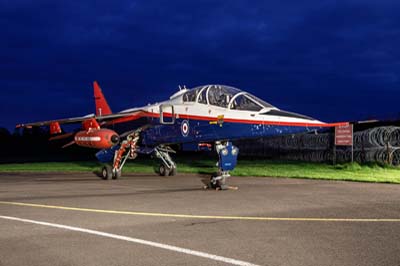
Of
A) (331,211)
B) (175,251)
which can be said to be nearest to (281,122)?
(331,211)

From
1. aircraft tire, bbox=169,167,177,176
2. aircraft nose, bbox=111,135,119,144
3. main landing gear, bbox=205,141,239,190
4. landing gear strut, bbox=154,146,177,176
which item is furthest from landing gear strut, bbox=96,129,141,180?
main landing gear, bbox=205,141,239,190

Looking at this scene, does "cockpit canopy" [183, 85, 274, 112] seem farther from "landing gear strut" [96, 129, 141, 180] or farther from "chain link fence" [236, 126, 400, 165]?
"landing gear strut" [96, 129, 141, 180]

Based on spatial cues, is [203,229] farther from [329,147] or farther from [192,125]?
[329,147]

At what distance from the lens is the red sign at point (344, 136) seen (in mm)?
22709

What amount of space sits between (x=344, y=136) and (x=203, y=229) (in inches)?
675

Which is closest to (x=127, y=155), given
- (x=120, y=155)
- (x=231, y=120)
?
(x=120, y=155)

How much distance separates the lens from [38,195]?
13.5 metres

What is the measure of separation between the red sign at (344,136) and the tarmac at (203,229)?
9965mm

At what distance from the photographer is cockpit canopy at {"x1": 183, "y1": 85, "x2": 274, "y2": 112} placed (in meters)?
15.0

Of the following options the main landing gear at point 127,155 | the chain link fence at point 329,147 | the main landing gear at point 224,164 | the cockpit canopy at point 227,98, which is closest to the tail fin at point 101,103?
the main landing gear at point 127,155

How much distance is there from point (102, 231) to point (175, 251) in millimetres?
1973

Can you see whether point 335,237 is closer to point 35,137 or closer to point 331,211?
point 331,211

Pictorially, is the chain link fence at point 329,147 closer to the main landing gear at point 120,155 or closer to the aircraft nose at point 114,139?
the main landing gear at point 120,155

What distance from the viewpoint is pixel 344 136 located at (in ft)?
75.8
